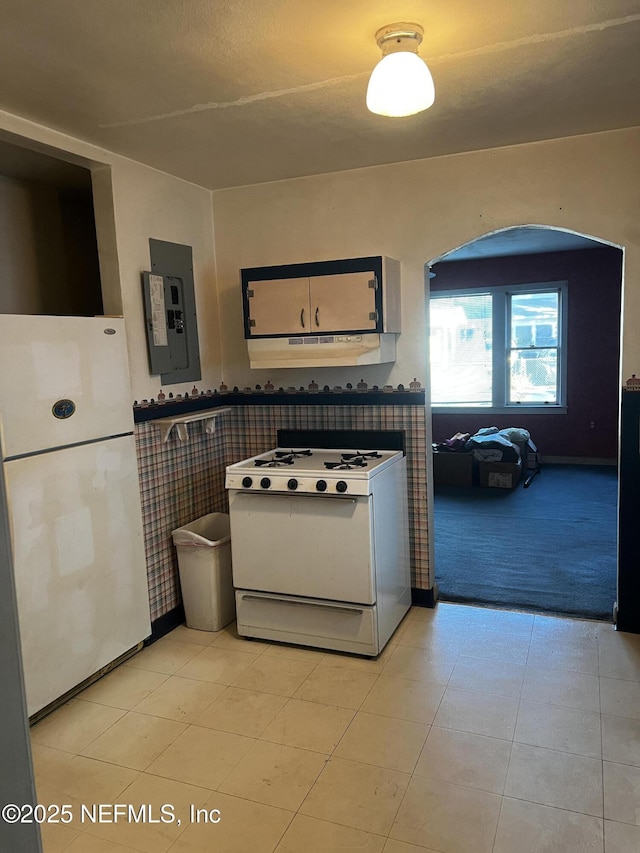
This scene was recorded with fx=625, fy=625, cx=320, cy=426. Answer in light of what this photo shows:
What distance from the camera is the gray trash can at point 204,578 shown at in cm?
337

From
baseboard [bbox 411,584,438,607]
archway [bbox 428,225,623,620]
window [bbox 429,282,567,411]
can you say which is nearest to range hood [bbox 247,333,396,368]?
baseboard [bbox 411,584,438,607]

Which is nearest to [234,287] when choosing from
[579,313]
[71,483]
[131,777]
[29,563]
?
[71,483]

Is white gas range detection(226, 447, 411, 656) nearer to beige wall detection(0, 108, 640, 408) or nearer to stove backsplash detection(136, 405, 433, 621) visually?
stove backsplash detection(136, 405, 433, 621)

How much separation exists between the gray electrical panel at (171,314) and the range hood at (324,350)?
0.39 meters

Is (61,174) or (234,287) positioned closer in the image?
(61,174)

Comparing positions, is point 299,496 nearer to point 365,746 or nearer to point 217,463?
point 217,463

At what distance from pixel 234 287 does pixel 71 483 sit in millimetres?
1703

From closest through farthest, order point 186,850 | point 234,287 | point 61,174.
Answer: point 186,850 → point 61,174 → point 234,287

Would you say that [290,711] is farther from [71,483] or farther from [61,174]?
[61,174]

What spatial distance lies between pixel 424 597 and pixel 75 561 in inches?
76.6

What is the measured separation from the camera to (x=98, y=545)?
288 cm

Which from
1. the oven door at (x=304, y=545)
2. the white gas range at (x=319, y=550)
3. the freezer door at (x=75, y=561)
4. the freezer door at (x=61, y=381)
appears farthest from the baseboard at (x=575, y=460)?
the freezer door at (x=61, y=381)

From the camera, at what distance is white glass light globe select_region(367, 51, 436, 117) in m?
1.87

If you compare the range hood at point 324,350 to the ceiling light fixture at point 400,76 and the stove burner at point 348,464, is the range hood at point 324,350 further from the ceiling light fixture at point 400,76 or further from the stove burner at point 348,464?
the ceiling light fixture at point 400,76
